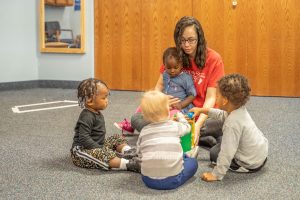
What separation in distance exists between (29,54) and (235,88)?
378 centimetres

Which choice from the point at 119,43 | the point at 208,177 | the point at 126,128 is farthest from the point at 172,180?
the point at 119,43

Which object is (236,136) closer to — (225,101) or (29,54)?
(225,101)

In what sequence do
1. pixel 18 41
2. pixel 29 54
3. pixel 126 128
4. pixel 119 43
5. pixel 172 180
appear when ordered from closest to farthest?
1. pixel 172 180
2. pixel 126 128
3. pixel 119 43
4. pixel 18 41
5. pixel 29 54

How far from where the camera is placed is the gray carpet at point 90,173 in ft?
5.14

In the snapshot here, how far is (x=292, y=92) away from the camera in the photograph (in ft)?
14.1

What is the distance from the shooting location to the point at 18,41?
193 inches

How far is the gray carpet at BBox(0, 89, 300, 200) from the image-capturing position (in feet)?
5.14

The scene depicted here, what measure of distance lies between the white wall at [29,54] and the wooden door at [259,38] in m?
1.36

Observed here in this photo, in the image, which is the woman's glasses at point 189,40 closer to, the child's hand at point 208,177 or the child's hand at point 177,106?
the child's hand at point 177,106

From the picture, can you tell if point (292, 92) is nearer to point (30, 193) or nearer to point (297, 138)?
point (297, 138)

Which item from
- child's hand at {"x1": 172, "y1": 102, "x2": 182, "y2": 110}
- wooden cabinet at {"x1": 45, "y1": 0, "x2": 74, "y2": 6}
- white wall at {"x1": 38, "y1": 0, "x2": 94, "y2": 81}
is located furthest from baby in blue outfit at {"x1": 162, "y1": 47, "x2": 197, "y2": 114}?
wooden cabinet at {"x1": 45, "y1": 0, "x2": 74, "y2": 6}

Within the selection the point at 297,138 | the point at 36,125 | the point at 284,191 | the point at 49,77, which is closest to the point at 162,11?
the point at 49,77

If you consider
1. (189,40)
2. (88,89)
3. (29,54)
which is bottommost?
(88,89)

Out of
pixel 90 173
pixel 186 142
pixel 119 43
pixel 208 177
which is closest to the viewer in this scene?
pixel 208 177
